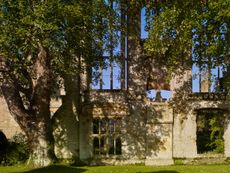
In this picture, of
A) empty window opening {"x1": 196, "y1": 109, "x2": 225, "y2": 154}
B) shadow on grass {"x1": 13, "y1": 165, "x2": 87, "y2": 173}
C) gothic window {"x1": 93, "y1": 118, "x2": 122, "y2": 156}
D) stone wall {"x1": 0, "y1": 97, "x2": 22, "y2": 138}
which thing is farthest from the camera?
stone wall {"x1": 0, "y1": 97, "x2": 22, "y2": 138}

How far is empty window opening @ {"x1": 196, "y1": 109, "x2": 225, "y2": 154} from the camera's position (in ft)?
89.4

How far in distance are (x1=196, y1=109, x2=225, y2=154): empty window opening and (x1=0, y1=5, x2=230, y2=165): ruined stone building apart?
0.14m

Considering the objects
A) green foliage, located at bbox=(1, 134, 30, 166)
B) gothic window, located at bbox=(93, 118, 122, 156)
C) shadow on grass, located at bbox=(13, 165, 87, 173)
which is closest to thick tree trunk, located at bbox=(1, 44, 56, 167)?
shadow on grass, located at bbox=(13, 165, 87, 173)

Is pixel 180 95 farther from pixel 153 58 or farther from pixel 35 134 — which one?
pixel 35 134

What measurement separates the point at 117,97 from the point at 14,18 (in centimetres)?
864

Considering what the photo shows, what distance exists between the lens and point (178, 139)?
26750 mm

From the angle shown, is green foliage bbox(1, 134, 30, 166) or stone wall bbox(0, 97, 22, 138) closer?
green foliage bbox(1, 134, 30, 166)

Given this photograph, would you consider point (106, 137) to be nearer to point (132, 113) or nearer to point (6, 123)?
point (132, 113)

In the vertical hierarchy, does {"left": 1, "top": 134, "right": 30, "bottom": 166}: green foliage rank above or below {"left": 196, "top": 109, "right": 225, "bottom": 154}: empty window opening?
below

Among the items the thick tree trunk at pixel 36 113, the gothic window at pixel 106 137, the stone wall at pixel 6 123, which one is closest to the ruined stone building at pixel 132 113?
the gothic window at pixel 106 137

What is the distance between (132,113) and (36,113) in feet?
18.2

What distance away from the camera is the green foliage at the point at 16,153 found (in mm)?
25188

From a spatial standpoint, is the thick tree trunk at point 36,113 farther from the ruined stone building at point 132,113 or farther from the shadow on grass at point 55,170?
the ruined stone building at point 132,113

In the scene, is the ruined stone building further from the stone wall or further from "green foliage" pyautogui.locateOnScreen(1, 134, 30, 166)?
the stone wall
